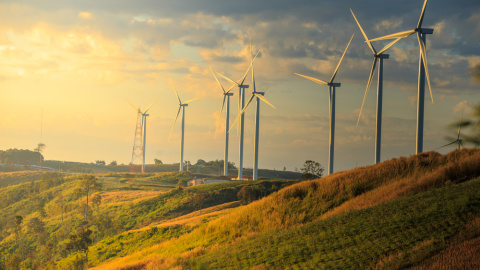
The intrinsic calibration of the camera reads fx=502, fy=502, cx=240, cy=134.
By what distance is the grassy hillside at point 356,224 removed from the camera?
24.8m

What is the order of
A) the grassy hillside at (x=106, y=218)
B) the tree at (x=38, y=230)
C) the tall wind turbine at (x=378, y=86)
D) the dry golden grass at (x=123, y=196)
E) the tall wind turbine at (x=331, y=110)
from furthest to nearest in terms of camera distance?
the dry golden grass at (x=123, y=196) → the tree at (x=38, y=230) → the tall wind turbine at (x=331, y=110) → the grassy hillside at (x=106, y=218) → the tall wind turbine at (x=378, y=86)

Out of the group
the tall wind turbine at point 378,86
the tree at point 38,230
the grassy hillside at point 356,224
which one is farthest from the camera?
the tree at point 38,230

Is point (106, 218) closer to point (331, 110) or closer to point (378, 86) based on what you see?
point (331, 110)

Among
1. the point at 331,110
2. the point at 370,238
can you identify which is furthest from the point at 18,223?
the point at 370,238

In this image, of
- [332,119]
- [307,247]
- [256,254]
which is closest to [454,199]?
[307,247]

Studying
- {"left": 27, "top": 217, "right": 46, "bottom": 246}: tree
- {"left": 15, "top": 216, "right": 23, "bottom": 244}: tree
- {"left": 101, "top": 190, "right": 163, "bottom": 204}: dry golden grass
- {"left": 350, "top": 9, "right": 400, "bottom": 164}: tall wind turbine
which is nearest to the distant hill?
{"left": 350, "top": 9, "right": 400, "bottom": 164}: tall wind turbine

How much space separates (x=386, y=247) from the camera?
82.0 ft

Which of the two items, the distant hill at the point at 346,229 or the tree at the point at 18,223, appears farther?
the tree at the point at 18,223

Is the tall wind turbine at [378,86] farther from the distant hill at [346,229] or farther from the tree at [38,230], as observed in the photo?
the tree at [38,230]

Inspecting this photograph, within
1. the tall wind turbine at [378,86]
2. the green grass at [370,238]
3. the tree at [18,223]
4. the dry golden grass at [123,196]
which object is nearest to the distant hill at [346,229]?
the green grass at [370,238]

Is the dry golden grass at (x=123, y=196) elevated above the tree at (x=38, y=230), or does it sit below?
above

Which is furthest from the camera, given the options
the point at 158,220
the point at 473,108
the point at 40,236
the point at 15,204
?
the point at 15,204

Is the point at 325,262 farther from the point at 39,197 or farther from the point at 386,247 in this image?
the point at 39,197

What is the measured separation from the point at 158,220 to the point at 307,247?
66891 millimetres
